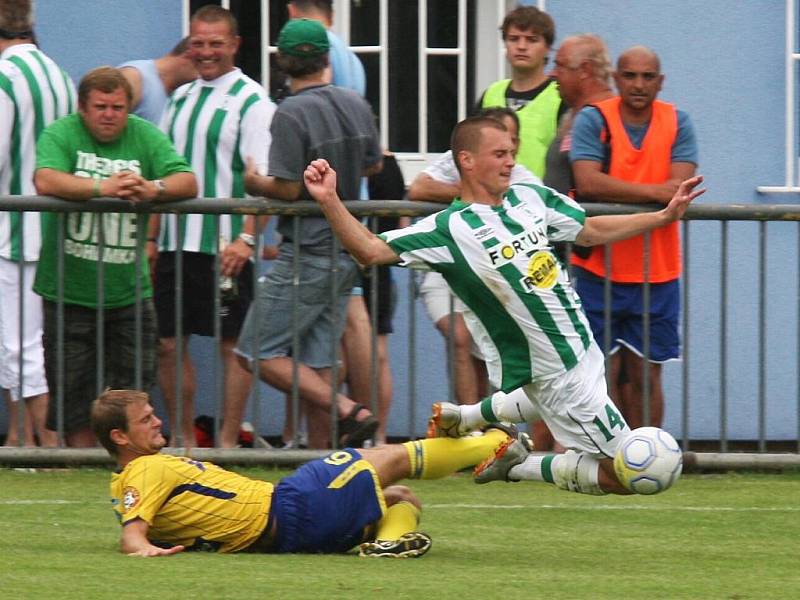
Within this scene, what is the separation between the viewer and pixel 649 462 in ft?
23.3

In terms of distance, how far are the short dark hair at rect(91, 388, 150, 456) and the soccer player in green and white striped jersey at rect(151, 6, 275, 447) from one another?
2.22m

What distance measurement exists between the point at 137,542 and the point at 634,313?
3357 millimetres

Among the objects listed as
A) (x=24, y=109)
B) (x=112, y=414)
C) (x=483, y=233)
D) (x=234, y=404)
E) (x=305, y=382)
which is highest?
(x=24, y=109)

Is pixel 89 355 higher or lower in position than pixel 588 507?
higher

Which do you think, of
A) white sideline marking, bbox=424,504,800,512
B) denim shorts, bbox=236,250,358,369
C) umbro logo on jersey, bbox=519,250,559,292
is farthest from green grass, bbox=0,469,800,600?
umbro logo on jersey, bbox=519,250,559,292

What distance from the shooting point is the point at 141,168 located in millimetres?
9117

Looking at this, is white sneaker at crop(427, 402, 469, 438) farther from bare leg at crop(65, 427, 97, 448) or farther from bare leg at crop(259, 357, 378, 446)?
bare leg at crop(65, 427, 97, 448)

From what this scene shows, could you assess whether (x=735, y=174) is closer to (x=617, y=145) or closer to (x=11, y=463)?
(x=617, y=145)

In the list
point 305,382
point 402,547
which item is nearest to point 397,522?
point 402,547

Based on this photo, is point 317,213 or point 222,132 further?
point 222,132

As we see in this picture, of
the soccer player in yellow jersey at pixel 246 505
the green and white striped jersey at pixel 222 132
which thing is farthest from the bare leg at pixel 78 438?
the soccer player in yellow jersey at pixel 246 505

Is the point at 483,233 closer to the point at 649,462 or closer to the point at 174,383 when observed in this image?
the point at 649,462

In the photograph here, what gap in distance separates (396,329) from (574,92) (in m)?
1.89

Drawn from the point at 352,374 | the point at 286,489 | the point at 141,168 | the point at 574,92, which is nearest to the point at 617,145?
the point at 574,92
